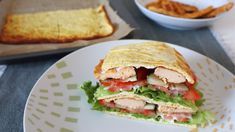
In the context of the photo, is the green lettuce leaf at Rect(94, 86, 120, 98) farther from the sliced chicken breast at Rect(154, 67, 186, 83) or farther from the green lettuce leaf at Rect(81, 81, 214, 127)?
the sliced chicken breast at Rect(154, 67, 186, 83)

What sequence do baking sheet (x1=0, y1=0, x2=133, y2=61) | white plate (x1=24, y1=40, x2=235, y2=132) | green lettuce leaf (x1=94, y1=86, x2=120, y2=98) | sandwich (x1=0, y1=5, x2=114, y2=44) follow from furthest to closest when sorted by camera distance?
1. sandwich (x1=0, y1=5, x2=114, y2=44)
2. baking sheet (x1=0, y1=0, x2=133, y2=61)
3. green lettuce leaf (x1=94, y1=86, x2=120, y2=98)
4. white plate (x1=24, y1=40, x2=235, y2=132)

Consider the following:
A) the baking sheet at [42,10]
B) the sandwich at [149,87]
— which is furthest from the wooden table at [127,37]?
the sandwich at [149,87]

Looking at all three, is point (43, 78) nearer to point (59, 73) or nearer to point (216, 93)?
point (59, 73)

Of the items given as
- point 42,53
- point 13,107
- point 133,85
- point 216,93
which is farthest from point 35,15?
point 216,93

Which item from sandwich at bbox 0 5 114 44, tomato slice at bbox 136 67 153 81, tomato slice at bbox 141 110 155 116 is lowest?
tomato slice at bbox 141 110 155 116

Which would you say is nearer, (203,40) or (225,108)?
(225,108)

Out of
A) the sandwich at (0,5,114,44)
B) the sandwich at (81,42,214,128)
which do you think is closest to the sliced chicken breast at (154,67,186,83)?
the sandwich at (81,42,214,128)
